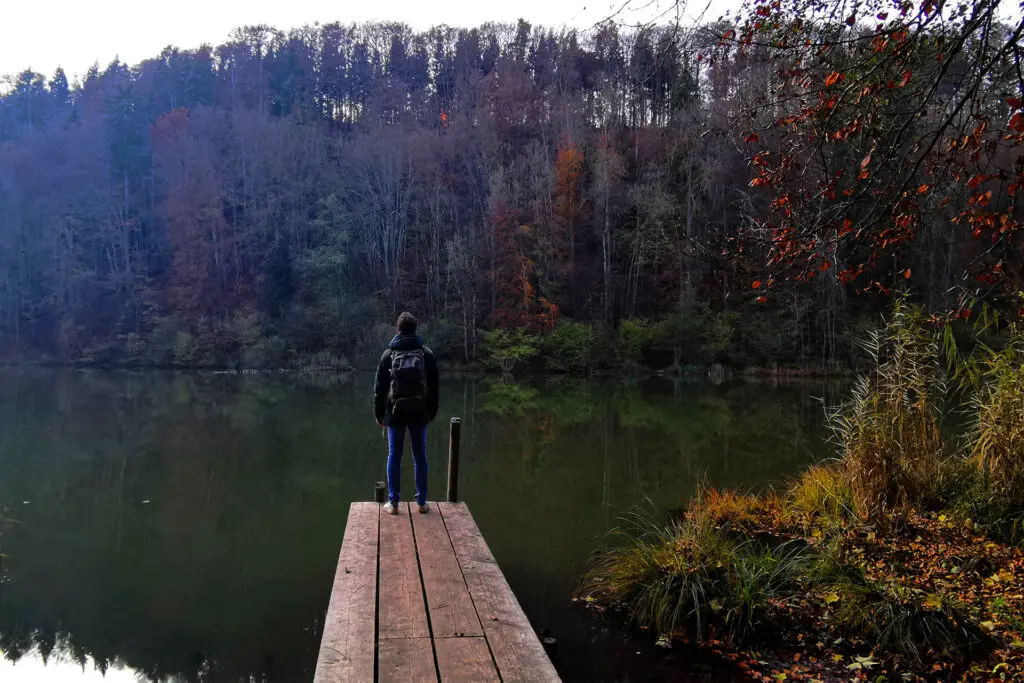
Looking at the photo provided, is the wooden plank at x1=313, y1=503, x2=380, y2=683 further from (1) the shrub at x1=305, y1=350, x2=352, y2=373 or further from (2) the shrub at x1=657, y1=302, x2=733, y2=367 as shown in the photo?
(1) the shrub at x1=305, y1=350, x2=352, y2=373

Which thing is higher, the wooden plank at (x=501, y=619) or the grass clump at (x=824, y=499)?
the wooden plank at (x=501, y=619)

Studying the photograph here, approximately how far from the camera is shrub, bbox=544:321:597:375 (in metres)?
30.8

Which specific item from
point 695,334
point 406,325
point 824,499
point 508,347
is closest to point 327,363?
point 508,347

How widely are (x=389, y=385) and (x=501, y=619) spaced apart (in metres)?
2.75

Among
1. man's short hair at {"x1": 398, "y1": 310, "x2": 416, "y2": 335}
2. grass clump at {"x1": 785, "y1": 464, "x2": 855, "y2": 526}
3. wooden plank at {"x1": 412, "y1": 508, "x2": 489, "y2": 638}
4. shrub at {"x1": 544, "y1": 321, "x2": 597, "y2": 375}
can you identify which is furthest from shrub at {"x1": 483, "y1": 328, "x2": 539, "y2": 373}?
wooden plank at {"x1": 412, "y1": 508, "x2": 489, "y2": 638}

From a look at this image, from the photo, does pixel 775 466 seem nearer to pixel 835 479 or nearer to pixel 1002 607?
pixel 835 479

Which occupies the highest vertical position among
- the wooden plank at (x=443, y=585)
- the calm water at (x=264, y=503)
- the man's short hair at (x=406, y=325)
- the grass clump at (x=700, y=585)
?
the man's short hair at (x=406, y=325)

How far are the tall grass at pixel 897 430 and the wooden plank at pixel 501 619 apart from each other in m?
4.07

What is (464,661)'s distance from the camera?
10.2 ft

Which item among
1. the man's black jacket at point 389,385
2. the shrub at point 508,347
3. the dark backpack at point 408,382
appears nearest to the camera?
the dark backpack at point 408,382

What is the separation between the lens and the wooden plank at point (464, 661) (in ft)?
9.74

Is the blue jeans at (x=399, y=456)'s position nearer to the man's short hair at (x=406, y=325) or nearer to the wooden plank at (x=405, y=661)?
the man's short hair at (x=406, y=325)

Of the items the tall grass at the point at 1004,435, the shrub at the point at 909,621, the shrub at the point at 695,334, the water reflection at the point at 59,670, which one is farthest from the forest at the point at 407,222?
the water reflection at the point at 59,670

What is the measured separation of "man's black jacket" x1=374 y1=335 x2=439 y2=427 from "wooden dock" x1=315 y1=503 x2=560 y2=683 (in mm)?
980
